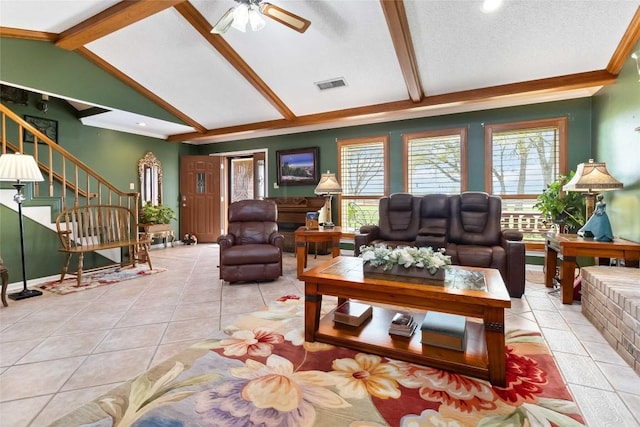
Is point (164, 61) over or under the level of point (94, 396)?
over

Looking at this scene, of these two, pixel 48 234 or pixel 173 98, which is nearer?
pixel 48 234

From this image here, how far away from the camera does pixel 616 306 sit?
2.11 metres

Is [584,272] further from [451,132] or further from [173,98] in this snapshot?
[173,98]

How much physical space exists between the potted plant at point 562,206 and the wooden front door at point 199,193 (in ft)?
21.1

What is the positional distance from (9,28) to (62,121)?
2065 millimetres

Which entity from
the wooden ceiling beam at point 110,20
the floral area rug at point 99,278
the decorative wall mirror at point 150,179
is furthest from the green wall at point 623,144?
the decorative wall mirror at point 150,179

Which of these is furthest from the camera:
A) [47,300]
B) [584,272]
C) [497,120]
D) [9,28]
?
[497,120]

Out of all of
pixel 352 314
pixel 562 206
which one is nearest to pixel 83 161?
pixel 352 314

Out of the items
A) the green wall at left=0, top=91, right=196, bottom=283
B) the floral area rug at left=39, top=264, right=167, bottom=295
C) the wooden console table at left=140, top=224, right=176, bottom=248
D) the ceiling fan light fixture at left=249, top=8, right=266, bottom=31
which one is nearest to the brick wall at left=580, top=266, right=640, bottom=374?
the ceiling fan light fixture at left=249, top=8, right=266, bottom=31

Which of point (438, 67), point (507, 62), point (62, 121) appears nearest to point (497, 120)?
point (507, 62)

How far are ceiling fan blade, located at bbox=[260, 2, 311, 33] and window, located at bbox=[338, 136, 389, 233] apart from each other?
3.05 m

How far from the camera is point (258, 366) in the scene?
1905 millimetres

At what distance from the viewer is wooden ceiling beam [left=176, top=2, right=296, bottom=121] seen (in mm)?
3531

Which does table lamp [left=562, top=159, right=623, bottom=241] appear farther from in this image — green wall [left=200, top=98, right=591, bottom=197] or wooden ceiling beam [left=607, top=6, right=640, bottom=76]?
green wall [left=200, top=98, right=591, bottom=197]
